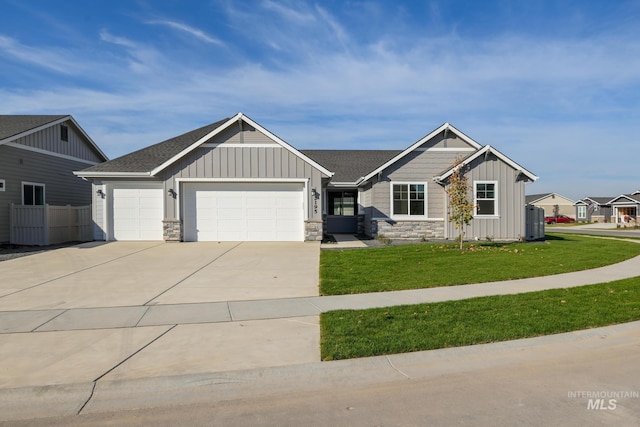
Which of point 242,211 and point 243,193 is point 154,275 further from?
point 243,193

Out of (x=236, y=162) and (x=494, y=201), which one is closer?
(x=236, y=162)

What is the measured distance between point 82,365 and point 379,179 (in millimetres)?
16282

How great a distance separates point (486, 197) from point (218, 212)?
11.5 m

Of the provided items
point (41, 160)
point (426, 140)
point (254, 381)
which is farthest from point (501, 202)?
point (41, 160)

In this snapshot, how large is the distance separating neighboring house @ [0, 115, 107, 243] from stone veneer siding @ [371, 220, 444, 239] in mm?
15596

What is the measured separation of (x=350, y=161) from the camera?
91.4 feet

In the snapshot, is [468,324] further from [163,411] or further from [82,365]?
[82,365]

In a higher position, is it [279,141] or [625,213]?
[279,141]

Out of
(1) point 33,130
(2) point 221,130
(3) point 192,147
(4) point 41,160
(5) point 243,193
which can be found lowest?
(5) point 243,193

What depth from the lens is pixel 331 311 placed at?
7.46 meters

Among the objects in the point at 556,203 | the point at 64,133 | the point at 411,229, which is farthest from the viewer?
the point at 556,203

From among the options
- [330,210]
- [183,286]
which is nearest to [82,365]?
[183,286]

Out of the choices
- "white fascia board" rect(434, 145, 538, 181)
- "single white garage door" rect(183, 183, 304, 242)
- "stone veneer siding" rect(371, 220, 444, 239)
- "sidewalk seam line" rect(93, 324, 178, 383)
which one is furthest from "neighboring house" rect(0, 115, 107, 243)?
"white fascia board" rect(434, 145, 538, 181)

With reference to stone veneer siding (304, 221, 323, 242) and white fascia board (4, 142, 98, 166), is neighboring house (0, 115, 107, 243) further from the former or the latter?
stone veneer siding (304, 221, 323, 242)
